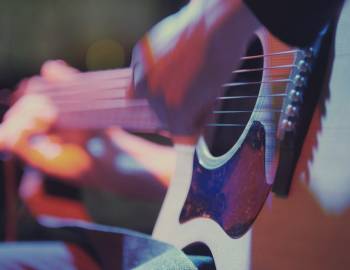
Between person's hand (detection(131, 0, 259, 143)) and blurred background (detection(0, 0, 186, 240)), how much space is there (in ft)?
0.11

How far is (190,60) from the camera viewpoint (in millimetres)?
786

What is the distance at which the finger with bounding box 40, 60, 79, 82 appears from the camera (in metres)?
0.90

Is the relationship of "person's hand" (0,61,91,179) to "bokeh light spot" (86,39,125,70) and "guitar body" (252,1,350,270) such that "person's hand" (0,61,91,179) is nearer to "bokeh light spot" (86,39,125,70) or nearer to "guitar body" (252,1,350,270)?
"bokeh light spot" (86,39,125,70)

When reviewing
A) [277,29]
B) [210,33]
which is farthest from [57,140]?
[277,29]

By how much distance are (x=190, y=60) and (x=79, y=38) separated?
9.4 inches

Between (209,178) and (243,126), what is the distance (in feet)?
0.32

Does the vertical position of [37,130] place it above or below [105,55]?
A: below

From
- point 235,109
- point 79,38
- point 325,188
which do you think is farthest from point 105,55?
point 325,188

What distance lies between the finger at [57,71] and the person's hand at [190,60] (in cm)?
14

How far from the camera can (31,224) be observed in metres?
0.92

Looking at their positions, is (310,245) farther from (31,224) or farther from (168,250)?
(31,224)

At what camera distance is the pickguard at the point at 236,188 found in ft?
2.17

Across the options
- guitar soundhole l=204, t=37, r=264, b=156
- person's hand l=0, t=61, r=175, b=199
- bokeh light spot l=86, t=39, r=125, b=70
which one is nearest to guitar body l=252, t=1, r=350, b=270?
guitar soundhole l=204, t=37, r=264, b=156

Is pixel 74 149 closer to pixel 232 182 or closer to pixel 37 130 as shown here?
pixel 37 130
